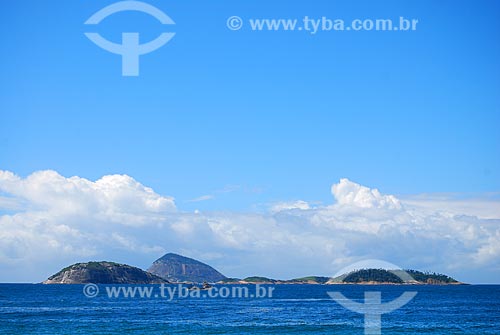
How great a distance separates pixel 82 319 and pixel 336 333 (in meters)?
38.7

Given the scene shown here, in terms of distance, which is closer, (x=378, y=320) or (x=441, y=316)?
(x=378, y=320)

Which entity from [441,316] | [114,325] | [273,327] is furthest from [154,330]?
[441,316]

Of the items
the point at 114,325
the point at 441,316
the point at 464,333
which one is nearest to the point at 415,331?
the point at 464,333

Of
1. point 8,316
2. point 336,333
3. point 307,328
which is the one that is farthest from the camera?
point 8,316

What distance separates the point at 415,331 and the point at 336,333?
35.5 ft

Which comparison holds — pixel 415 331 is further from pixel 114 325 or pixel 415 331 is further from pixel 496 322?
pixel 114 325

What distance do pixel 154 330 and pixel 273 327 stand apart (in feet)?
47.9

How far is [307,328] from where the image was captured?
234ft

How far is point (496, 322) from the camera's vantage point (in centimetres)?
8381

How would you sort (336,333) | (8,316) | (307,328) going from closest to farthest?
(336,333)
(307,328)
(8,316)

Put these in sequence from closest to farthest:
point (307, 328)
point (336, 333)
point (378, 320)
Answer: point (336, 333) < point (307, 328) < point (378, 320)

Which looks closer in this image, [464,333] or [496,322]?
[464,333]

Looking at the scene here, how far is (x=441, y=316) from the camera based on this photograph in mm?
93688

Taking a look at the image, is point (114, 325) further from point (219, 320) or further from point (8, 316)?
point (8, 316)
